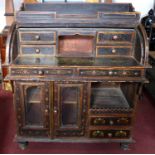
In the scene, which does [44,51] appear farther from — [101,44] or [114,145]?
[114,145]

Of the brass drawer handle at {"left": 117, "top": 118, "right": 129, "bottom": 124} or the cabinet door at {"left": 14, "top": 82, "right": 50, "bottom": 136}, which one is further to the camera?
the brass drawer handle at {"left": 117, "top": 118, "right": 129, "bottom": 124}

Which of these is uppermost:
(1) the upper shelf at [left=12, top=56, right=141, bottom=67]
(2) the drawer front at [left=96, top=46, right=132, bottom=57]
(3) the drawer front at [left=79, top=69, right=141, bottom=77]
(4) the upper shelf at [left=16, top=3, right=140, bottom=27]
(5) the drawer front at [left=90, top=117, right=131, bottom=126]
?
(4) the upper shelf at [left=16, top=3, right=140, bottom=27]

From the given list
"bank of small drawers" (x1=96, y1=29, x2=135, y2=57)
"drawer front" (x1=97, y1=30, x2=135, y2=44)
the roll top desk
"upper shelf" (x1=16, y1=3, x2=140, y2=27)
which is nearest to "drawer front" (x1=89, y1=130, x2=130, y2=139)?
the roll top desk

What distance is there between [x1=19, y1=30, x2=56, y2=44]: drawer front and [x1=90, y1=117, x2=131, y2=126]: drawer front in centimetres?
78

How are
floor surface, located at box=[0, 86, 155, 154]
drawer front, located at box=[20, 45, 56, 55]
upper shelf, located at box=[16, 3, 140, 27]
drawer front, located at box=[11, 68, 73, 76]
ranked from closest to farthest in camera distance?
1. drawer front, located at box=[11, 68, 73, 76]
2. upper shelf, located at box=[16, 3, 140, 27]
3. drawer front, located at box=[20, 45, 56, 55]
4. floor surface, located at box=[0, 86, 155, 154]

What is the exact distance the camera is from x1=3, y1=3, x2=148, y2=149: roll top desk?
1818 mm

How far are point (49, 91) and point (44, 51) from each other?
0.37 meters

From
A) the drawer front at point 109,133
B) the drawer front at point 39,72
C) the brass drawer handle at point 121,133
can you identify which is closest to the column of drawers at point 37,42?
the drawer front at point 39,72

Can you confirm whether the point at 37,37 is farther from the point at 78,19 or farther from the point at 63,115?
the point at 63,115

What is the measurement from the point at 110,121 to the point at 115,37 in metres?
0.74

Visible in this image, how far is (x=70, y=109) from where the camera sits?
201 centimetres

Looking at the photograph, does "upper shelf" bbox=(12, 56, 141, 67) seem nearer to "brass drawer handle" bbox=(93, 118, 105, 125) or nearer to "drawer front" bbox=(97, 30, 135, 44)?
"drawer front" bbox=(97, 30, 135, 44)

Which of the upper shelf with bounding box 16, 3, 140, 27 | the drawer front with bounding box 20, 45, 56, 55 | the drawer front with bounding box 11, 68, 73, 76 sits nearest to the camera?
the drawer front with bounding box 11, 68, 73, 76

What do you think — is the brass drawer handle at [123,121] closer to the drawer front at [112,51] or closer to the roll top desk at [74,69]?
the roll top desk at [74,69]
